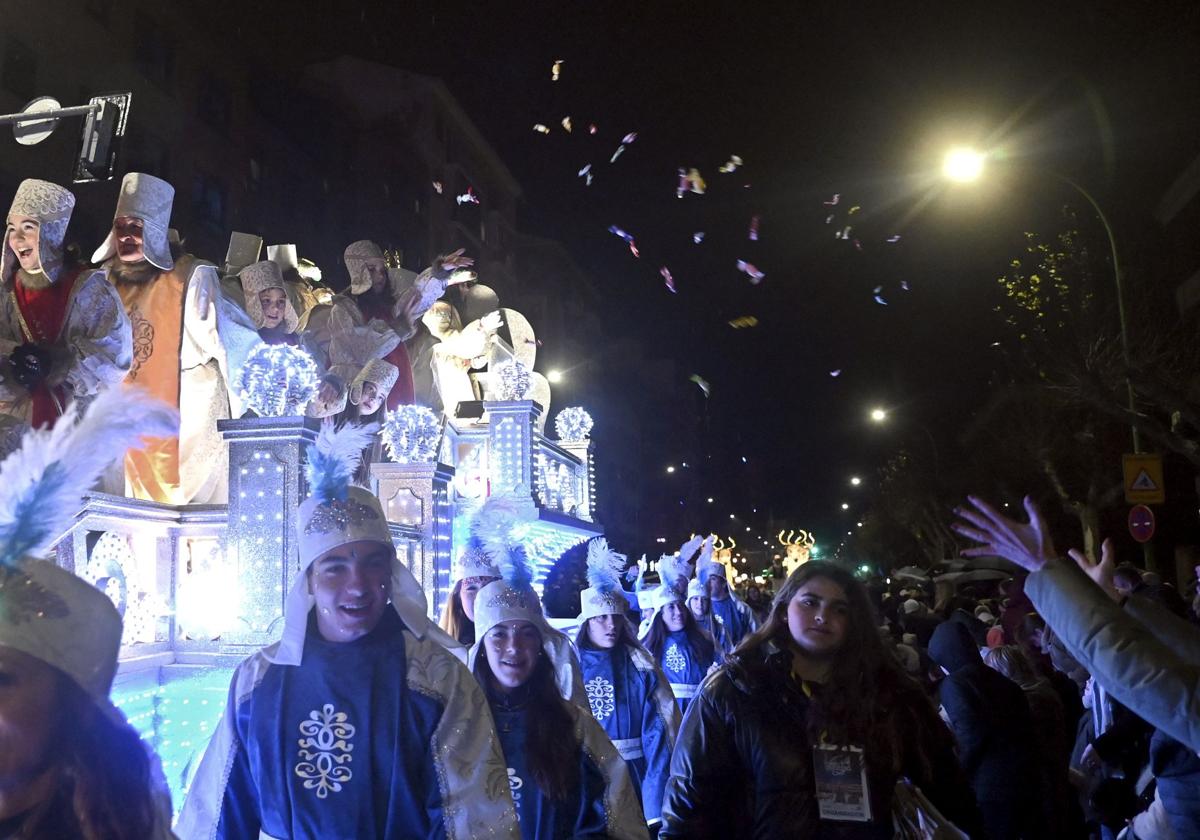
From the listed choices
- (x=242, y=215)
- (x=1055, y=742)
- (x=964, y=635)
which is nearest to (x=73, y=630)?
(x=964, y=635)

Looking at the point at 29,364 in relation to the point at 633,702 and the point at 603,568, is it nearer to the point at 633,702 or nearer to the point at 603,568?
the point at 603,568

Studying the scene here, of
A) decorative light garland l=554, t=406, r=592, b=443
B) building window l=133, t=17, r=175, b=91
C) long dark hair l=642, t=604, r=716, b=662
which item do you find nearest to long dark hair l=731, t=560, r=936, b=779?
long dark hair l=642, t=604, r=716, b=662

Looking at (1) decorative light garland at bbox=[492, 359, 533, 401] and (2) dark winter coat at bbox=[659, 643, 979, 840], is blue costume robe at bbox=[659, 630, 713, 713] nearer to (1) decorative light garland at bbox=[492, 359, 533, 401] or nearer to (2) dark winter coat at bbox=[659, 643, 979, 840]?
(1) decorative light garland at bbox=[492, 359, 533, 401]

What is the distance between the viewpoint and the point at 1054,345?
18562 millimetres

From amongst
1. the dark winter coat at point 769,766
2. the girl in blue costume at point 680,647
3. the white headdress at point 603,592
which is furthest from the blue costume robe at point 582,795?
the girl in blue costume at point 680,647

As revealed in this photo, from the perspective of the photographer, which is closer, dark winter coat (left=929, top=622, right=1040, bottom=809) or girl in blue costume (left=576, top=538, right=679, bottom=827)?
dark winter coat (left=929, top=622, right=1040, bottom=809)

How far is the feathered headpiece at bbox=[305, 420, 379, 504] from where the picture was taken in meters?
4.32

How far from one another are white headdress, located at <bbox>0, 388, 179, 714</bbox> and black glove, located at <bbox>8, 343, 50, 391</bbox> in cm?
527

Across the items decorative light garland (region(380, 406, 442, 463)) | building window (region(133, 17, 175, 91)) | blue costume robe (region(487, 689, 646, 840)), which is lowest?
blue costume robe (region(487, 689, 646, 840))

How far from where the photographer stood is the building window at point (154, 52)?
24938mm

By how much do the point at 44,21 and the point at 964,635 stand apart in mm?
22972

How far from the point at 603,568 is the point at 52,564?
19.5 ft

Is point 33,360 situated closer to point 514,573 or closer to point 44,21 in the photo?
point 514,573

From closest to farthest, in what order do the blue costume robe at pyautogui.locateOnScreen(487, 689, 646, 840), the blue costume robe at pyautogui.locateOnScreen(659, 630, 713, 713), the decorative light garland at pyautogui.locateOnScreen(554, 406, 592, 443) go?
the blue costume robe at pyautogui.locateOnScreen(487, 689, 646, 840)
the blue costume robe at pyautogui.locateOnScreen(659, 630, 713, 713)
the decorative light garland at pyautogui.locateOnScreen(554, 406, 592, 443)
